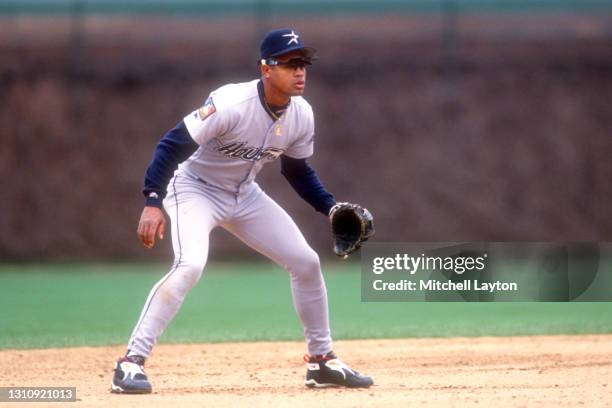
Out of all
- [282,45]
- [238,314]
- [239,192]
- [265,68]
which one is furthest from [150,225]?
[238,314]

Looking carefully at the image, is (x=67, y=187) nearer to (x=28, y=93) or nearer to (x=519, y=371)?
(x=28, y=93)

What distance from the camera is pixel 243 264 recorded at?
17.9 m

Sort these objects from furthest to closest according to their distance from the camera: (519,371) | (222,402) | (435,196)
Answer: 1. (435,196)
2. (519,371)
3. (222,402)

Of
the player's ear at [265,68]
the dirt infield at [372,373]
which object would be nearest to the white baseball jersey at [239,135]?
the player's ear at [265,68]

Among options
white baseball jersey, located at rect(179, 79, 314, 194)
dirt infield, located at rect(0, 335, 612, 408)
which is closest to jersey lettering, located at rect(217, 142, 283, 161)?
white baseball jersey, located at rect(179, 79, 314, 194)

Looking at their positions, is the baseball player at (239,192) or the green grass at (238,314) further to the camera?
the green grass at (238,314)

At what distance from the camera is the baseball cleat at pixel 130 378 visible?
5633mm

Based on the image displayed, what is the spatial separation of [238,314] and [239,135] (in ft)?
16.9

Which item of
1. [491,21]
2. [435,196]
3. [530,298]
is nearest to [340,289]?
[530,298]

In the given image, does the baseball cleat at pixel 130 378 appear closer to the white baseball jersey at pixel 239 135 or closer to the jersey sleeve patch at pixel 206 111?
the white baseball jersey at pixel 239 135

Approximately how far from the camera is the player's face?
5.89m

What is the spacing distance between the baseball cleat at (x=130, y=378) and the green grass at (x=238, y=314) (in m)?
2.78

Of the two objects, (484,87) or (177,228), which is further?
(484,87)

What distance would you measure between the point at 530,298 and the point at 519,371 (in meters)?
4.13
